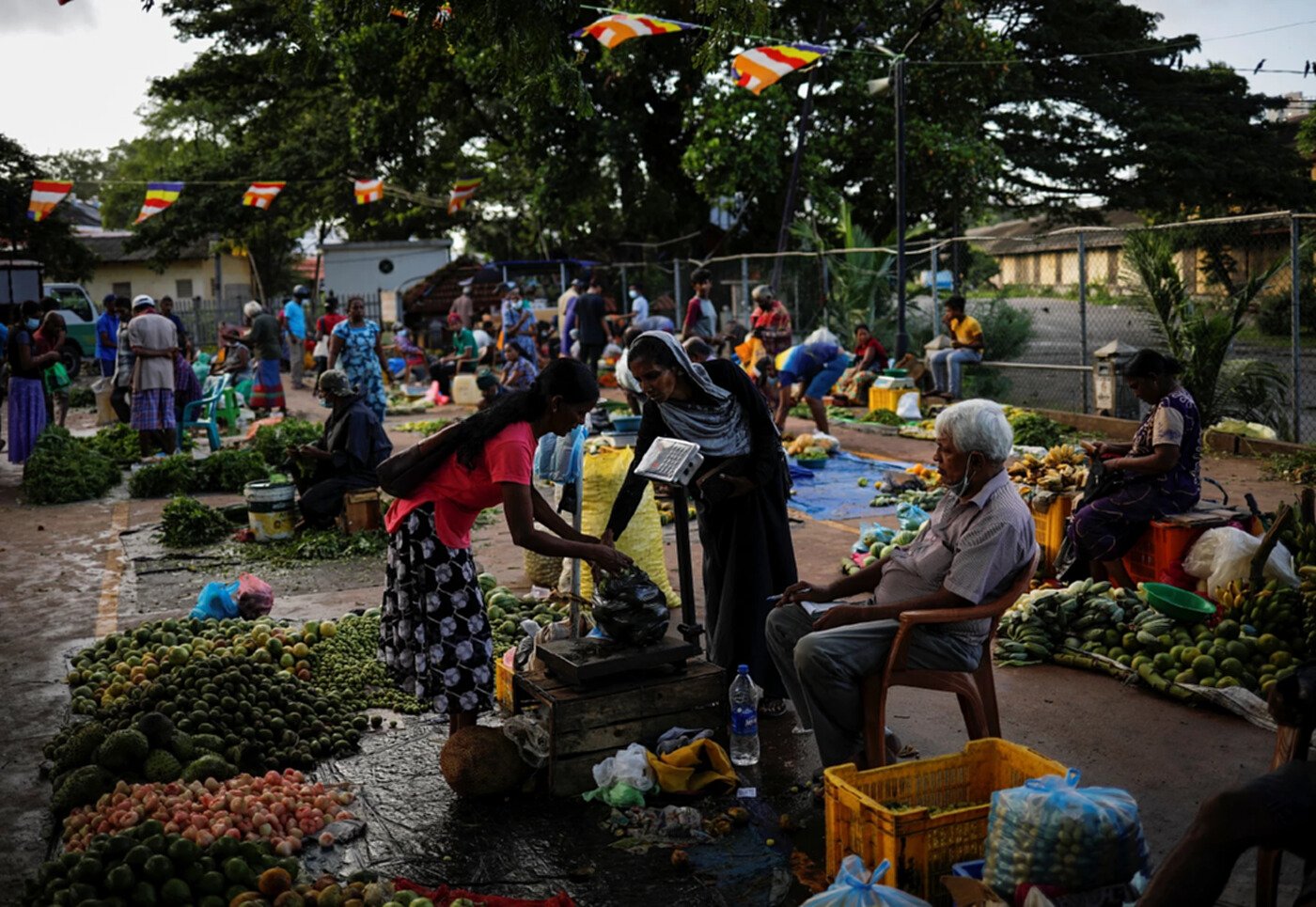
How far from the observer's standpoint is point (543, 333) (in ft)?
88.6

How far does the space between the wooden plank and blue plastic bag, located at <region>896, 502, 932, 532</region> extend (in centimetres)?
379

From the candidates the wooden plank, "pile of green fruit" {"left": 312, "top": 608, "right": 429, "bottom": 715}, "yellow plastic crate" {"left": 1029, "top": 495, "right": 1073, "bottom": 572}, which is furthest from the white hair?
"yellow plastic crate" {"left": 1029, "top": 495, "right": 1073, "bottom": 572}

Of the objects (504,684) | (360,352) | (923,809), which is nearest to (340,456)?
(360,352)

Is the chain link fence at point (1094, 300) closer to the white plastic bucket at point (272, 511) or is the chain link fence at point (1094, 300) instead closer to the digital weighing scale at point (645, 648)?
the digital weighing scale at point (645, 648)

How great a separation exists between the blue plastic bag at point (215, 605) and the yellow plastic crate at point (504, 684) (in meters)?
2.81

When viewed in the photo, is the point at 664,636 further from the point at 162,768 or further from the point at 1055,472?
the point at 1055,472

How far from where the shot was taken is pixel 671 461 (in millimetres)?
5043

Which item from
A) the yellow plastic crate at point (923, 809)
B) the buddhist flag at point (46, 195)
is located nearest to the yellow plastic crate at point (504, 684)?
the yellow plastic crate at point (923, 809)

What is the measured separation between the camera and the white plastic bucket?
402 inches

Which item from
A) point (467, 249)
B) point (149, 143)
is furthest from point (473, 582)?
point (149, 143)

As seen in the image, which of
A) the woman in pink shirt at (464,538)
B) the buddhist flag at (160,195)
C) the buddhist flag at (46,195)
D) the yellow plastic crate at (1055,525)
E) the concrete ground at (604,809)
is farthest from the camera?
the buddhist flag at (160,195)

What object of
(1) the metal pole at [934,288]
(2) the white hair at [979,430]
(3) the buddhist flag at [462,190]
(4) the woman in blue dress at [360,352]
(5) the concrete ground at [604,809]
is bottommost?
(5) the concrete ground at [604,809]

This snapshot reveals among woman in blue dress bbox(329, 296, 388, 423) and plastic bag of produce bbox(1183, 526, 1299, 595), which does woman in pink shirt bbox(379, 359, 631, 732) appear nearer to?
plastic bag of produce bbox(1183, 526, 1299, 595)

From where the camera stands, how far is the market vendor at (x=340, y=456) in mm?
9828
